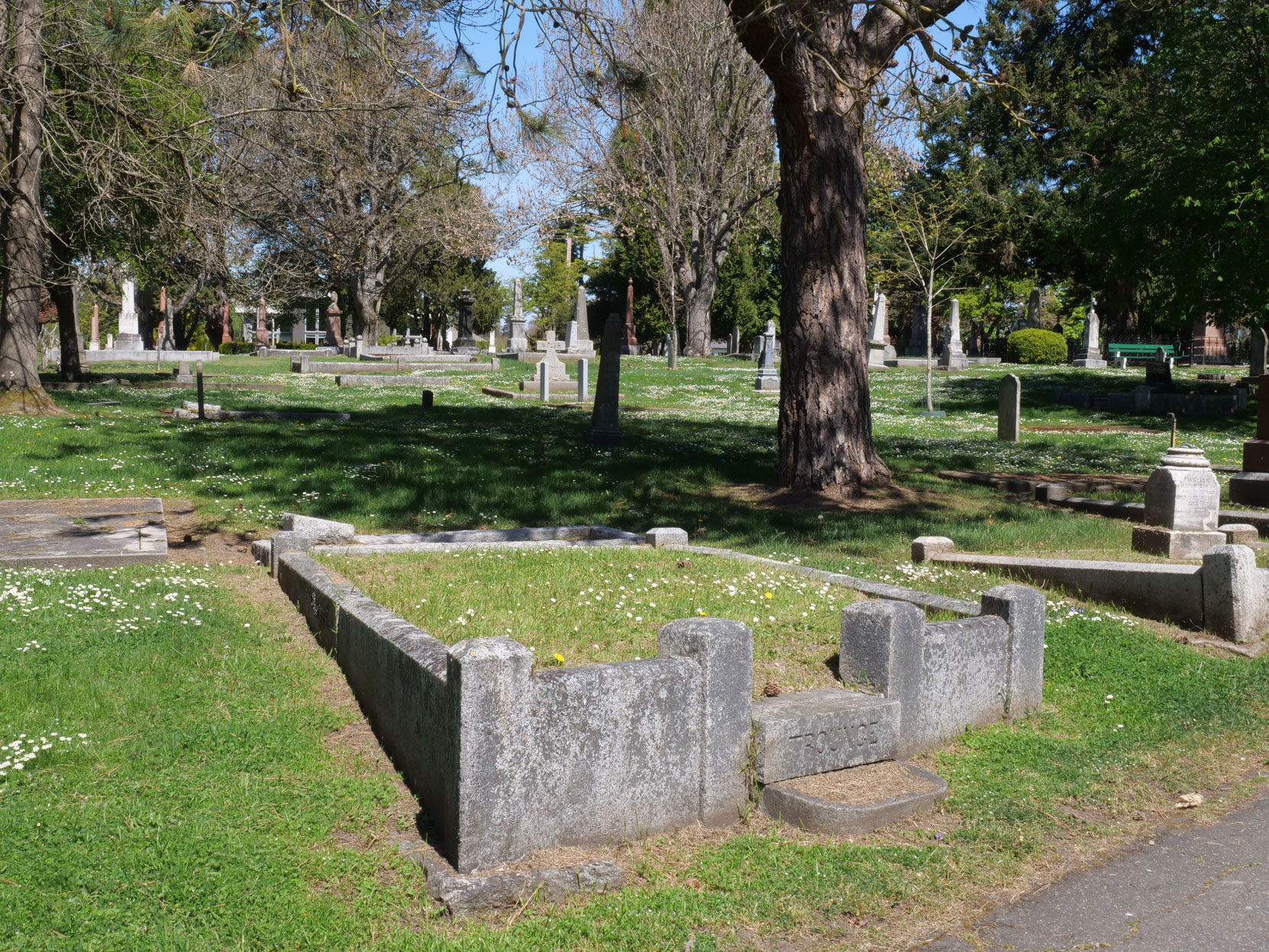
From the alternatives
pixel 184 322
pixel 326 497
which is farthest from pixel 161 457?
pixel 184 322

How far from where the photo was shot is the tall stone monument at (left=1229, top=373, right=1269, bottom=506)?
1208 centimetres

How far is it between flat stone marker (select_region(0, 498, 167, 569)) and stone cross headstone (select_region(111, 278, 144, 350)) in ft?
120

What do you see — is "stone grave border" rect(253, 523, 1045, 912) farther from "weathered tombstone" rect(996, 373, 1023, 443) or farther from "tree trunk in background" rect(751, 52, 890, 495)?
"weathered tombstone" rect(996, 373, 1023, 443)

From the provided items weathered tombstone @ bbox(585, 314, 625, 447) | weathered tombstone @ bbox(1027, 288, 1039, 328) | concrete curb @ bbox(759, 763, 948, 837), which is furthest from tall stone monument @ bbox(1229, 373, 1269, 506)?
weathered tombstone @ bbox(1027, 288, 1039, 328)

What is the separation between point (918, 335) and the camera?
162 feet

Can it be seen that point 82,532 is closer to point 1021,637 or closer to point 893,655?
point 893,655

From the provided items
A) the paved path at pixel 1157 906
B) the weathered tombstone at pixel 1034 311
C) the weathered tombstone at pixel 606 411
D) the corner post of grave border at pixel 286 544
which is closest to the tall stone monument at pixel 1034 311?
the weathered tombstone at pixel 1034 311

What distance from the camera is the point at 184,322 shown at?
62.2 m

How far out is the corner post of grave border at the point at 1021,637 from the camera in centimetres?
577

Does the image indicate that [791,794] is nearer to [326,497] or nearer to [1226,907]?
[1226,907]

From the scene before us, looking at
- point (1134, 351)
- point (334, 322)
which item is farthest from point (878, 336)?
point (334, 322)

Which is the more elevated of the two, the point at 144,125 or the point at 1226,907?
the point at 144,125

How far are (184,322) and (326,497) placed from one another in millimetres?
56441

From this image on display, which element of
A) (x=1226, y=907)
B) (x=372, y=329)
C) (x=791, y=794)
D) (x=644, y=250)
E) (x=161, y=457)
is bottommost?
(x=1226, y=907)
